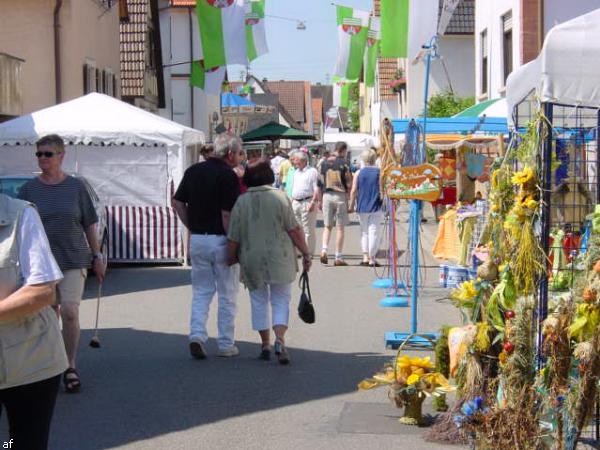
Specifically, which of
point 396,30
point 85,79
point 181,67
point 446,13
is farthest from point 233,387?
point 181,67

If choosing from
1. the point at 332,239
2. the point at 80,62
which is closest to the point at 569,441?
the point at 332,239

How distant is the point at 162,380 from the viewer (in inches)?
311

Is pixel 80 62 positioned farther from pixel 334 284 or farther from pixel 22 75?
pixel 334 284

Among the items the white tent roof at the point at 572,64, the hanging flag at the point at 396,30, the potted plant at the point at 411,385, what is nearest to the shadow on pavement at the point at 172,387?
the potted plant at the point at 411,385

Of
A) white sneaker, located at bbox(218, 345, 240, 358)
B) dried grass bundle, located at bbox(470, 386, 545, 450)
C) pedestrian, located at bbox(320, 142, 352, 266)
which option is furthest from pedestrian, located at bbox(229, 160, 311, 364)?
pedestrian, located at bbox(320, 142, 352, 266)

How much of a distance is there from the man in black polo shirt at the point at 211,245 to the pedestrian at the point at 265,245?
7.2 inches

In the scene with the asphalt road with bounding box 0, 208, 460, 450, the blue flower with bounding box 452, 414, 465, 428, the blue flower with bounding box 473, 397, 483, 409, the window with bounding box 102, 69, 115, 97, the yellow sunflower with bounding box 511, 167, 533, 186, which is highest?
the window with bounding box 102, 69, 115, 97

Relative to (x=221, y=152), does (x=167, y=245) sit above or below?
below

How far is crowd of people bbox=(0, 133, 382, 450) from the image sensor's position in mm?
4012

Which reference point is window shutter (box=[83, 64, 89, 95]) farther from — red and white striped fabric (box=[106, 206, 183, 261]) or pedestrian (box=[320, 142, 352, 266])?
pedestrian (box=[320, 142, 352, 266])

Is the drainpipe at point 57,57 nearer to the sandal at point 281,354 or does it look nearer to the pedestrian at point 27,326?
the sandal at point 281,354

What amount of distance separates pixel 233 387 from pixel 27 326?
3.74 m

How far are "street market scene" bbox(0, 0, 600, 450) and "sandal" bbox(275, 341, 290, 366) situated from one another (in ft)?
0.08

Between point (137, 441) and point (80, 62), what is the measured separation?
753 inches
